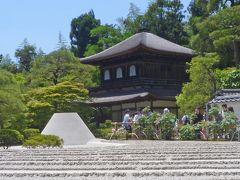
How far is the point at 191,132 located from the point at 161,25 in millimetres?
36065

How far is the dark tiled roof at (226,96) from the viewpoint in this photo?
21.6 m

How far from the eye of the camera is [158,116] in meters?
23.4

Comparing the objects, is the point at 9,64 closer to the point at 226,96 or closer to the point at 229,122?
the point at 226,96

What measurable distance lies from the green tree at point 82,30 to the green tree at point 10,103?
47026mm

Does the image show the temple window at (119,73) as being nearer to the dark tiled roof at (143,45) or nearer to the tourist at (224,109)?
the dark tiled roof at (143,45)

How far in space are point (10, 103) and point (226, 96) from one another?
9.83 meters

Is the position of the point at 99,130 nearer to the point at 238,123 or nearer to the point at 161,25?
the point at 238,123

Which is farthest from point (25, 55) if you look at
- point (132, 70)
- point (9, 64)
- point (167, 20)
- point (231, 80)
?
point (231, 80)

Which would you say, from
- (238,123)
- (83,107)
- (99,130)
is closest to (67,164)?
A: (238,123)

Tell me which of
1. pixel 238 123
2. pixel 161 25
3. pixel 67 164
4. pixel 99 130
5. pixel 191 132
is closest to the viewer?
pixel 67 164

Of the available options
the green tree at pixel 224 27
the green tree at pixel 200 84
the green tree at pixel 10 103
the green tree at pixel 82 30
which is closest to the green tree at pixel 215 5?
the green tree at pixel 224 27

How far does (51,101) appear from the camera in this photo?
2944 cm

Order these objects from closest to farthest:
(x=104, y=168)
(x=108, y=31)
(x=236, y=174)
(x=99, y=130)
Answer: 1. (x=236, y=174)
2. (x=104, y=168)
3. (x=99, y=130)
4. (x=108, y=31)

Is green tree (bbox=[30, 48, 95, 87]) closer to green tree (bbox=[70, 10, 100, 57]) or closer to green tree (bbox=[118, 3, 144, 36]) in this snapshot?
green tree (bbox=[118, 3, 144, 36])
